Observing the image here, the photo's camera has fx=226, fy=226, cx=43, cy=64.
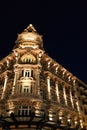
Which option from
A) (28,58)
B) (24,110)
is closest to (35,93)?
(24,110)

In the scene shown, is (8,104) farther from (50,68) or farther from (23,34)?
(23,34)

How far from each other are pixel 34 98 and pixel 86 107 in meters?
18.6

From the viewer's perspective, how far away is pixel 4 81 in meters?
41.4

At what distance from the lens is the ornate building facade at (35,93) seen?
3216cm

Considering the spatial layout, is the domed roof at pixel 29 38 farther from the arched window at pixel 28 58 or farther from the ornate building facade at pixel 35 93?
the arched window at pixel 28 58

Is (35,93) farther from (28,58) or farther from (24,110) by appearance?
(28,58)

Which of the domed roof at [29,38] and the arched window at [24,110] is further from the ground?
the domed roof at [29,38]

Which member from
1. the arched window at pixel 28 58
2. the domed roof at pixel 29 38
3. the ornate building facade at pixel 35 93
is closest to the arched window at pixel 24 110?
the ornate building facade at pixel 35 93

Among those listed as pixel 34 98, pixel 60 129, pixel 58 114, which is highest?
pixel 34 98

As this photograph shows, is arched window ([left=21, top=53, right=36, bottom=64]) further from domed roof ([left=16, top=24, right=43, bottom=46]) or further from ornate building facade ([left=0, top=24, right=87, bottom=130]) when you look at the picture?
domed roof ([left=16, top=24, right=43, bottom=46])

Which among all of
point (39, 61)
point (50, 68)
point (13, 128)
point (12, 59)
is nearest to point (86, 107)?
point (50, 68)

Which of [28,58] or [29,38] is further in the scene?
[29,38]

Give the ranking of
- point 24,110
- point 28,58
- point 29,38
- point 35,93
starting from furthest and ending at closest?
point 29,38 < point 28,58 < point 35,93 < point 24,110

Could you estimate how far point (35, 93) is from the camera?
36125 mm
